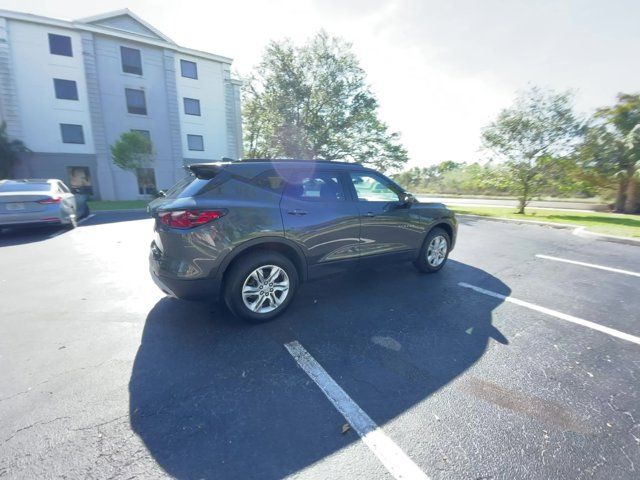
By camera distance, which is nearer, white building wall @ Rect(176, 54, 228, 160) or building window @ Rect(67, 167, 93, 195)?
building window @ Rect(67, 167, 93, 195)

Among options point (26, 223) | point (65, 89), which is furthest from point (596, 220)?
point (65, 89)

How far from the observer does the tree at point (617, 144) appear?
628 inches

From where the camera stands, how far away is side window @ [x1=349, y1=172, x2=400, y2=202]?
161 inches

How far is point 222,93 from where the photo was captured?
25.8m

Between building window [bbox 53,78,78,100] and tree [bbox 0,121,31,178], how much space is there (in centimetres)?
377

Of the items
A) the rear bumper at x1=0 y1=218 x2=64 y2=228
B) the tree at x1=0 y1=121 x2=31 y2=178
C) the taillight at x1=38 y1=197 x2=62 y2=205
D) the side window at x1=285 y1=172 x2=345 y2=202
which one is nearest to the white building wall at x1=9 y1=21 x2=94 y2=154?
the tree at x1=0 y1=121 x2=31 y2=178

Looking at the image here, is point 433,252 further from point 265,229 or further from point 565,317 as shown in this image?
point 265,229

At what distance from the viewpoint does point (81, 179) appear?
21.6 meters

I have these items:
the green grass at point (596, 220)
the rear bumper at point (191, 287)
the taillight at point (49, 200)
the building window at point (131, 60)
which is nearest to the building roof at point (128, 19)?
the building window at point (131, 60)

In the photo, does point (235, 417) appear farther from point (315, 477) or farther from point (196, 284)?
point (196, 284)

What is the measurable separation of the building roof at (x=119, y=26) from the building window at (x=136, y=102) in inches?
142

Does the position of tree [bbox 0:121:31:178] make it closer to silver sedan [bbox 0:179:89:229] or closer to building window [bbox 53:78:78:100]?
building window [bbox 53:78:78:100]

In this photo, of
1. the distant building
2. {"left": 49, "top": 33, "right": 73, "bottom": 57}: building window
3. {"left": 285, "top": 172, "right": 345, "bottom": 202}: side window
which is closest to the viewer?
{"left": 285, "top": 172, "right": 345, "bottom": 202}: side window

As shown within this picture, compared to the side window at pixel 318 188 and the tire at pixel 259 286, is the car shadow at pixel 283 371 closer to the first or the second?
the tire at pixel 259 286
